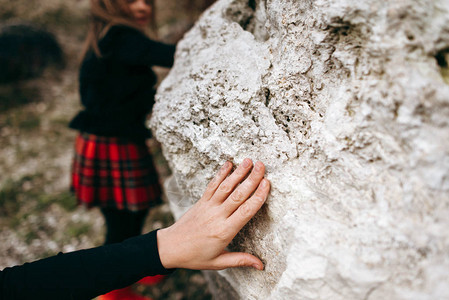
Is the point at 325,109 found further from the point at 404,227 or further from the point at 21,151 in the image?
the point at 21,151

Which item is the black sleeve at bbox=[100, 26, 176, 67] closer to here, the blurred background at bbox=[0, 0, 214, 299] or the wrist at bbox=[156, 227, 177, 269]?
the wrist at bbox=[156, 227, 177, 269]

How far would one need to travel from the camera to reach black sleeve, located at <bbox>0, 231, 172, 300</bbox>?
868mm

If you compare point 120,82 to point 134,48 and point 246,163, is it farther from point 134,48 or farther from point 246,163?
point 246,163

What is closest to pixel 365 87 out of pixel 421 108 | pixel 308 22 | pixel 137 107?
pixel 421 108

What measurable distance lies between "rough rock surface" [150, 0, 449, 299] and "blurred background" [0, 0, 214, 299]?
1.44 metres

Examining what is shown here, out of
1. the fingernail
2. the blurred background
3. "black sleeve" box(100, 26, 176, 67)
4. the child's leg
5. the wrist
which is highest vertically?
"black sleeve" box(100, 26, 176, 67)

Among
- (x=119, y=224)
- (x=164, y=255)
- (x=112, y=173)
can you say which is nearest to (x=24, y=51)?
(x=112, y=173)

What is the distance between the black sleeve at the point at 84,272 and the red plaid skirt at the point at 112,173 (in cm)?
91

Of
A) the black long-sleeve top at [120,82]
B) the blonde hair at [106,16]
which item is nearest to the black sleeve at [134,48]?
the black long-sleeve top at [120,82]

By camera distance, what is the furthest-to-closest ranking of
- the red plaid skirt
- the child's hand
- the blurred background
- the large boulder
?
the large boulder, the blurred background, the red plaid skirt, the child's hand

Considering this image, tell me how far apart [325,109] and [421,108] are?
0.26 m

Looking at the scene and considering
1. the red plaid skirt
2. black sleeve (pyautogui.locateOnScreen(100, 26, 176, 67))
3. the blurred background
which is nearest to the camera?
black sleeve (pyautogui.locateOnScreen(100, 26, 176, 67))

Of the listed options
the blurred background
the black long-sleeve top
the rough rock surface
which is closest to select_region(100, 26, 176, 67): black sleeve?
the black long-sleeve top

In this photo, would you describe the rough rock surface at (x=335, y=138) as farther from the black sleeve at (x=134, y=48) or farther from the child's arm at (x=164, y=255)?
the black sleeve at (x=134, y=48)
